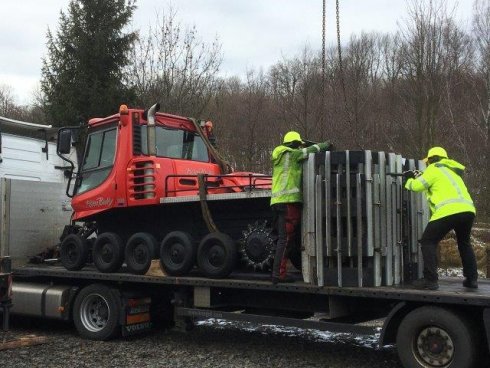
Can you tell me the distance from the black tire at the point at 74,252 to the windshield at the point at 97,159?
0.78 meters

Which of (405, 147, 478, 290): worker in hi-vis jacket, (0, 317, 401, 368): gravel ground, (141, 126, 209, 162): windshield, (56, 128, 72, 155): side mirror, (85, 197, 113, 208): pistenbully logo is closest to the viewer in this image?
(405, 147, 478, 290): worker in hi-vis jacket

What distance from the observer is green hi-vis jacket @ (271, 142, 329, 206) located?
6.51 metres

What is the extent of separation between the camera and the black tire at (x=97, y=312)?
821 centimetres

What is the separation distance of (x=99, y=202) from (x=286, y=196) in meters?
3.34

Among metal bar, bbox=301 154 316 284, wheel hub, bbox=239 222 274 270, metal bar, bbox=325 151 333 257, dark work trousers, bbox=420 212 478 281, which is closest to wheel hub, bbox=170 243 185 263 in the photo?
wheel hub, bbox=239 222 274 270

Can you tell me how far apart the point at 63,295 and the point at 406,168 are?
17.3 feet

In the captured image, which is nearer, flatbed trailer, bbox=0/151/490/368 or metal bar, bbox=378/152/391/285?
flatbed trailer, bbox=0/151/490/368

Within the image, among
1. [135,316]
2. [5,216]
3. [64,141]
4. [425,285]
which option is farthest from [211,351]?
[5,216]

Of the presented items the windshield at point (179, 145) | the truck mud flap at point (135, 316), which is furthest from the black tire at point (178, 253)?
the windshield at point (179, 145)

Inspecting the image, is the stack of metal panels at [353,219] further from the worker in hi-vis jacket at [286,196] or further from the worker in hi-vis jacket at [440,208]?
the worker in hi-vis jacket at [440,208]

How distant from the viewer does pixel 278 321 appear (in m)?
6.86

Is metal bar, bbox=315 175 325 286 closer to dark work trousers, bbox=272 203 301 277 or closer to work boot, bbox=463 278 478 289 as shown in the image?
dark work trousers, bbox=272 203 301 277

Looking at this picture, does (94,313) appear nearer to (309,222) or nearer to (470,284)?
(309,222)

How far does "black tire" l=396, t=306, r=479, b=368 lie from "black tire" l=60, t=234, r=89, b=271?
488 cm
